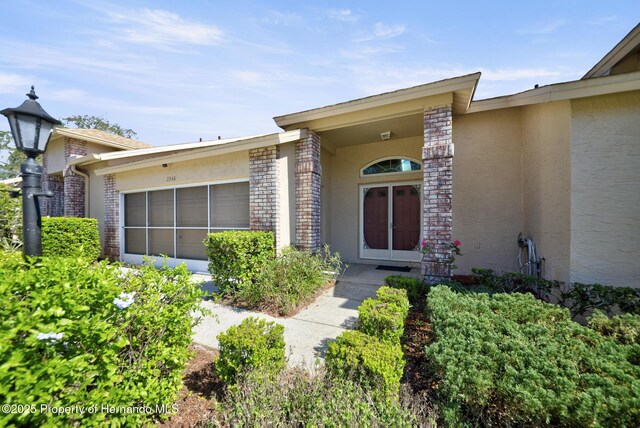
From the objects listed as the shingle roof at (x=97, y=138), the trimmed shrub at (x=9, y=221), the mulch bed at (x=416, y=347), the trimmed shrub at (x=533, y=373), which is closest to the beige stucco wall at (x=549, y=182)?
the trimmed shrub at (x=533, y=373)

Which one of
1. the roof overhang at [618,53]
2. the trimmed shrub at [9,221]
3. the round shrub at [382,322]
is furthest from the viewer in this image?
the trimmed shrub at [9,221]

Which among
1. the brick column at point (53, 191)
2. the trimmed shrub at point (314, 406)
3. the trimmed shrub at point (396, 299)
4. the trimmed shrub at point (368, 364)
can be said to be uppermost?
the brick column at point (53, 191)

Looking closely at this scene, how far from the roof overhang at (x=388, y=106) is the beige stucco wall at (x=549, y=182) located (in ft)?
4.41

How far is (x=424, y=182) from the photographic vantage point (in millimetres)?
4930

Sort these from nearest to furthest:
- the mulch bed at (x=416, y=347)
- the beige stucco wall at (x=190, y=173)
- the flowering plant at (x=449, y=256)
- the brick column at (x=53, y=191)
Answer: the mulch bed at (x=416, y=347), the flowering plant at (x=449, y=256), the beige stucco wall at (x=190, y=173), the brick column at (x=53, y=191)

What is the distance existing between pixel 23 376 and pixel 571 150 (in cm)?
619

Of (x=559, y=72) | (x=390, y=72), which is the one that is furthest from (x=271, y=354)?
(x=559, y=72)

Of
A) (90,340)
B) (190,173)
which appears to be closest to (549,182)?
(90,340)

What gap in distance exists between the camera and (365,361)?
2068mm

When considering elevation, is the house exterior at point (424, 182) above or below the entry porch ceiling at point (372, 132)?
below

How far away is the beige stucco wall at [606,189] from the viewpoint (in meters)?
3.56

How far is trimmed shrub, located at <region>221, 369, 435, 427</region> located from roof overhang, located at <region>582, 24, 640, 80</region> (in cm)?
617

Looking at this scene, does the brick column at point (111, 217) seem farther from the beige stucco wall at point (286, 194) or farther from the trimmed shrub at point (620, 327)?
the trimmed shrub at point (620, 327)

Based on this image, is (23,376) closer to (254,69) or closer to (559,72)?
(254,69)
